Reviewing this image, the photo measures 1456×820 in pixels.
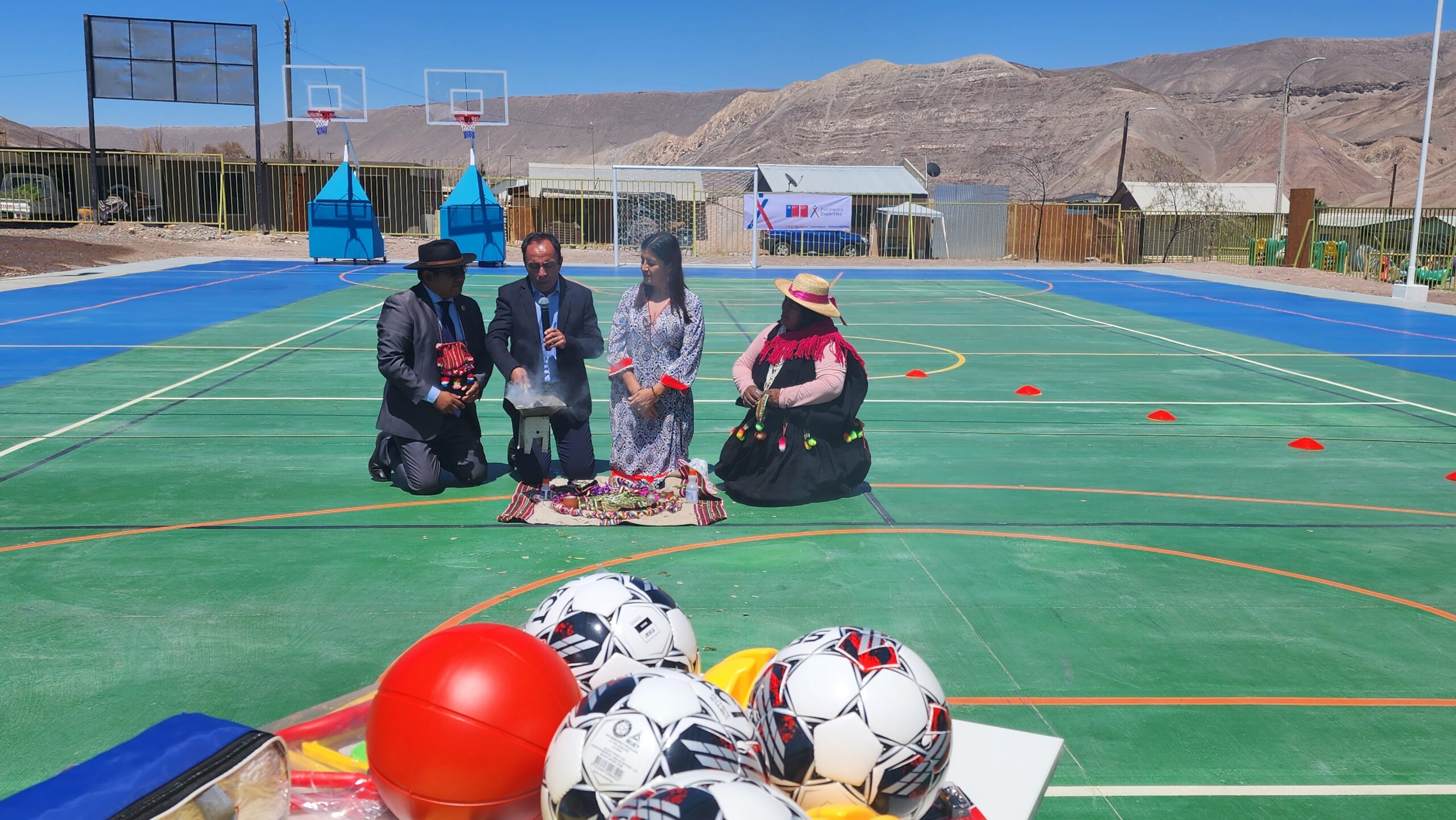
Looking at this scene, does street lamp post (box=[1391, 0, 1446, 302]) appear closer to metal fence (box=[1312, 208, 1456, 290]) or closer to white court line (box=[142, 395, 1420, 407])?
metal fence (box=[1312, 208, 1456, 290])

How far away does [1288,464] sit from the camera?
9.60 m

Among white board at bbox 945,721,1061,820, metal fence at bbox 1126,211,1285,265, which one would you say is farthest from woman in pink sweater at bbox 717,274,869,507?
metal fence at bbox 1126,211,1285,265

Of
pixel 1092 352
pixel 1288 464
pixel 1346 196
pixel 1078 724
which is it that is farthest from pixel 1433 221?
pixel 1346 196

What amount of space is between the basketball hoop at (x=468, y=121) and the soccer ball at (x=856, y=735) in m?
33.7

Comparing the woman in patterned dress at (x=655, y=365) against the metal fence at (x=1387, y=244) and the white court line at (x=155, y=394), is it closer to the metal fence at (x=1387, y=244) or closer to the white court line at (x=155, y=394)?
the white court line at (x=155, y=394)

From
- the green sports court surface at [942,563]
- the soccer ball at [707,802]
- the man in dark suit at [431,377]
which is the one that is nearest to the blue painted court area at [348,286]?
the green sports court surface at [942,563]

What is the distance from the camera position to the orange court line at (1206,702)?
4941mm

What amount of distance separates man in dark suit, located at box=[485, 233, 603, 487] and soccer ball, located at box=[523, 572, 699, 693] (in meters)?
4.37

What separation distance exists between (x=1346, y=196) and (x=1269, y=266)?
237ft

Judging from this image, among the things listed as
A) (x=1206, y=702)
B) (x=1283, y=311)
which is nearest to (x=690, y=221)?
(x=1283, y=311)

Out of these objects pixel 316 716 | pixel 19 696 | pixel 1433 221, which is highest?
pixel 1433 221

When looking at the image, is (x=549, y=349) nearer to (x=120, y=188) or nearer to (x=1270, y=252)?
(x=1270, y=252)

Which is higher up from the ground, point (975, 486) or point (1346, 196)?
point (1346, 196)

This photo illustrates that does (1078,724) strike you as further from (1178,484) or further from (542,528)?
(1178,484)
